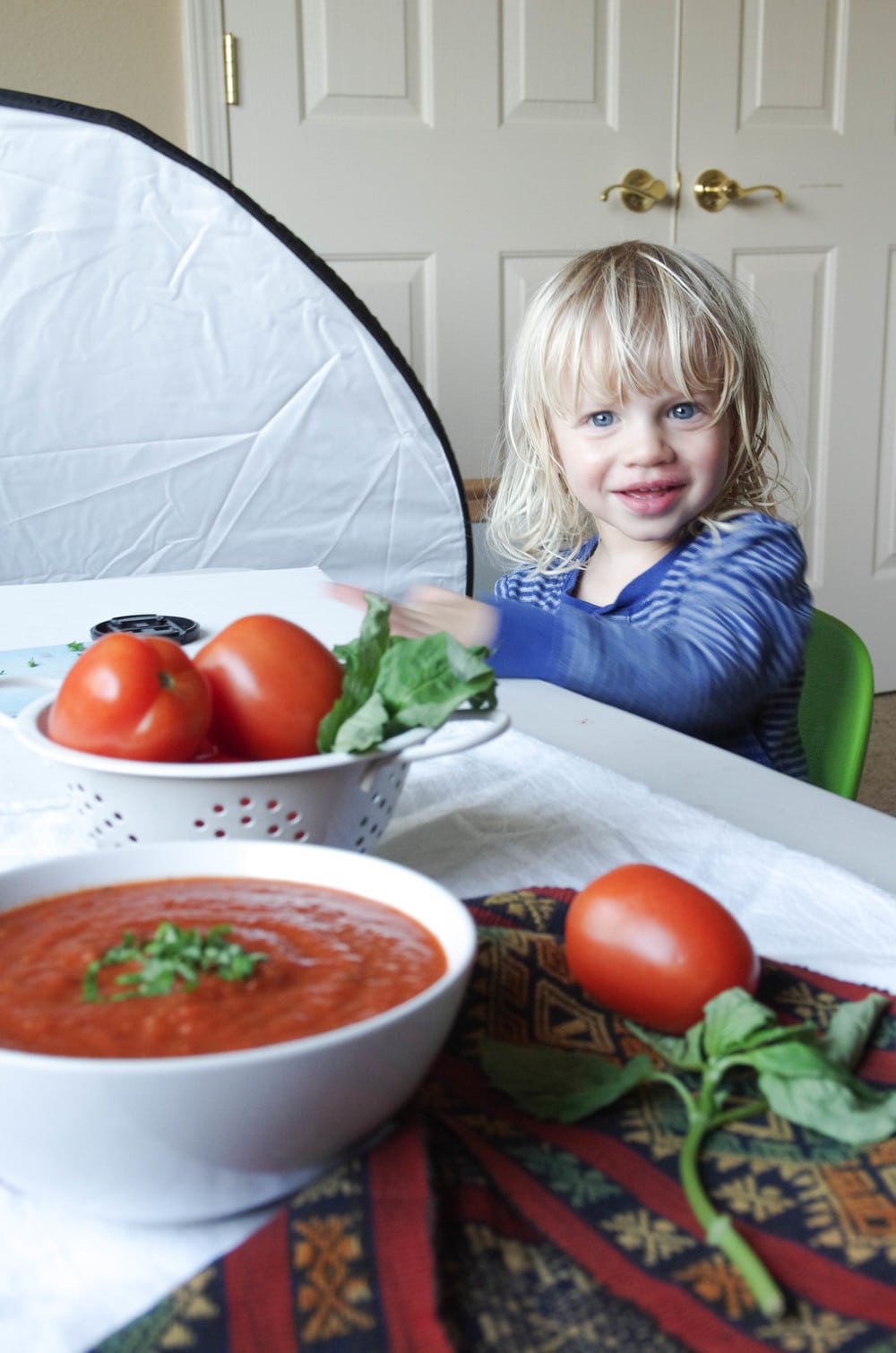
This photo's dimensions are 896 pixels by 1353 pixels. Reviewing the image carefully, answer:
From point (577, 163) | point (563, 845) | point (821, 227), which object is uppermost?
point (577, 163)

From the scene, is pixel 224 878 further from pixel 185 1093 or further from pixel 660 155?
pixel 660 155

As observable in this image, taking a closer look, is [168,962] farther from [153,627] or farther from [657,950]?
[153,627]

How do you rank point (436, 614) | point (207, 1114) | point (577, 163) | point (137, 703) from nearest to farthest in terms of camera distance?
1. point (207, 1114)
2. point (137, 703)
3. point (436, 614)
4. point (577, 163)

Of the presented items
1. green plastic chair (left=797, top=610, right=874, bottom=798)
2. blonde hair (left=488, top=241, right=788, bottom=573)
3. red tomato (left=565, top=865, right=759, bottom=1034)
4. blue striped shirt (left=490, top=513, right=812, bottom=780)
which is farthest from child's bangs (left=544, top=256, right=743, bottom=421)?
red tomato (left=565, top=865, right=759, bottom=1034)

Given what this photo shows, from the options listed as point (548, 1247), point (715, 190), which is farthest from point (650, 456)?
point (715, 190)

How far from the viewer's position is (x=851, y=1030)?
44 cm

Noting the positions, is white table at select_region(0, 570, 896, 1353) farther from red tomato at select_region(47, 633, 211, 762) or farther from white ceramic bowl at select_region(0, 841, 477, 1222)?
red tomato at select_region(47, 633, 211, 762)

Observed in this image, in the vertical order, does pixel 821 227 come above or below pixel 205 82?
below

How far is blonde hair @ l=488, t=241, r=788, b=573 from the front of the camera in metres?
1.26

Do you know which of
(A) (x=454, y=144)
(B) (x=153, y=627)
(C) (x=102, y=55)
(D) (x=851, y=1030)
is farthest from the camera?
(A) (x=454, y=144)

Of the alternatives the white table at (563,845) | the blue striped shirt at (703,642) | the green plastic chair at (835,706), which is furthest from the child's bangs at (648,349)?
the white table at (563,845)

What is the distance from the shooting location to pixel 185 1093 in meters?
0.32

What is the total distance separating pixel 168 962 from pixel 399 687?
20cm

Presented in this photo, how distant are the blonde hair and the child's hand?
1.38 feet
